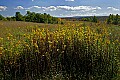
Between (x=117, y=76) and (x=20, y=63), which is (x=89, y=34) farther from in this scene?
(x=20, y=63)

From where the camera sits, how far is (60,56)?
7215mm

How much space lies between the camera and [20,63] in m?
6.89

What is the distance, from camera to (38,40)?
701cm

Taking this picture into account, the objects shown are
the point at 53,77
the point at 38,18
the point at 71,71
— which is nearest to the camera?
the point at 53,77

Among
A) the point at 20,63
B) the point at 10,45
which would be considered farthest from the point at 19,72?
the point at 10,45

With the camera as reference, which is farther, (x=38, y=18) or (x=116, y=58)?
(x=38, y=18)

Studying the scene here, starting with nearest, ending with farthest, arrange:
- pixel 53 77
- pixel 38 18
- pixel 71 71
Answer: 1. pixel 53 77
2. pixel 71 71
3. pixel 38 18

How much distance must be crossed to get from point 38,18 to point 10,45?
52114mm

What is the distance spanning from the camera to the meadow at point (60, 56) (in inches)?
270

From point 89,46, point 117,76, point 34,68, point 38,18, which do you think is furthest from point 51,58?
point 38,18

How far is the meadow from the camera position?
22.5 ft

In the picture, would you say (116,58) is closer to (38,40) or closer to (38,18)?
(38,40)

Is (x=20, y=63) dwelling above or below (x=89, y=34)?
below

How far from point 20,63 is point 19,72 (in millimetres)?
227
